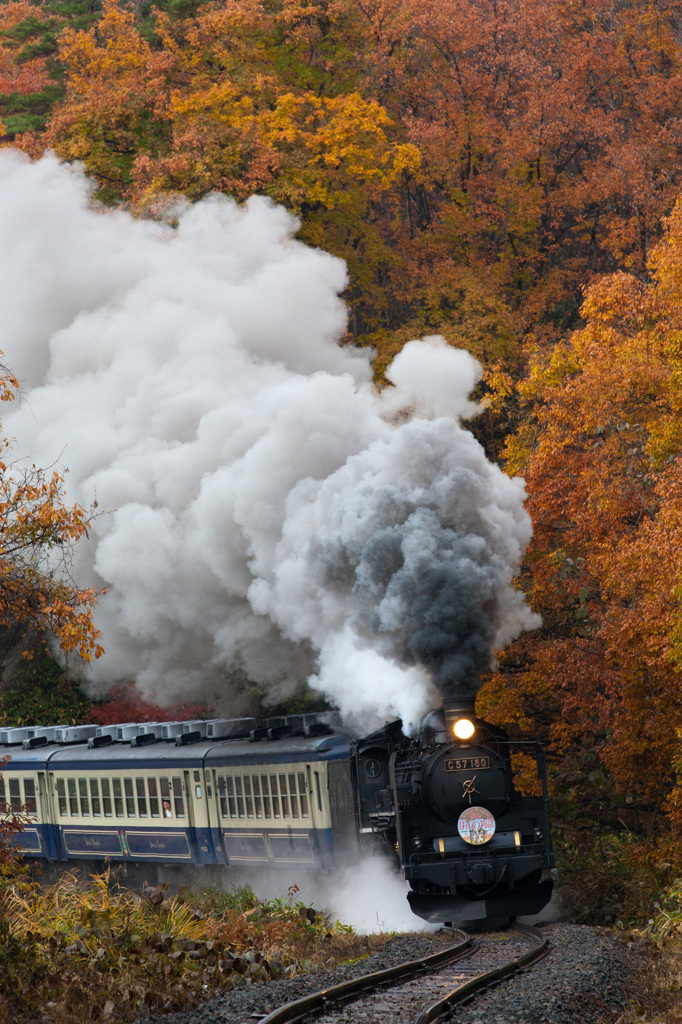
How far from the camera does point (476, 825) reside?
12.3 meters

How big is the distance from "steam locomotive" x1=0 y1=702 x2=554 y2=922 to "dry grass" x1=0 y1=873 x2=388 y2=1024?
3.41 feet

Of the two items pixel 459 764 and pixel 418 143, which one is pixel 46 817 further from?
pixel 418 143

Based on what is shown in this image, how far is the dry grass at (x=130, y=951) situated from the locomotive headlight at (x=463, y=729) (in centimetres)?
230

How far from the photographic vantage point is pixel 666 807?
14148 millimetres

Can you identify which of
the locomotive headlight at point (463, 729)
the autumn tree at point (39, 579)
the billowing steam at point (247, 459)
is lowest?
the locomotive headlight at point (463, 729)

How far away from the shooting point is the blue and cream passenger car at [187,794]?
14469 millimetres

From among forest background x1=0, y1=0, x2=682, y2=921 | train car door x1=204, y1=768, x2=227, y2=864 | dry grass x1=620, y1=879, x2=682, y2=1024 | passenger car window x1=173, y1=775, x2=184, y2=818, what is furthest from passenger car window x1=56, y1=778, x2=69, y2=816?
dry grass x1=620, y1=879, x2=682, y2=1024

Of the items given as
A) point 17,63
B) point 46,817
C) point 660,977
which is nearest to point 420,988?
point 660,977

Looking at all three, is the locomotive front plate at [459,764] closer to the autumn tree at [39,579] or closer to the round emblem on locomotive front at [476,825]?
the round emblem on locomotive front at [476,825]

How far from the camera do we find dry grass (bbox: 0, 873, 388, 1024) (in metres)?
7.84

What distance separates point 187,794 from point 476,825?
18.9ft

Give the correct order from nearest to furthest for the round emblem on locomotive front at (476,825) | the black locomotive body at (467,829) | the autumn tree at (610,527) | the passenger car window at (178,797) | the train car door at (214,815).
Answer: the black locomotive body at (467,829)
the round emblem on locomotive front at (476,825)
the autumn tree at (610,527)
the train car door at (214,815)
the passenger car window at (178,797)

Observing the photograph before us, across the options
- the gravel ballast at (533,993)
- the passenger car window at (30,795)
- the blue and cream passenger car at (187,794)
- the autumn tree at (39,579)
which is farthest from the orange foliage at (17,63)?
the gravel ballast at (533,993)

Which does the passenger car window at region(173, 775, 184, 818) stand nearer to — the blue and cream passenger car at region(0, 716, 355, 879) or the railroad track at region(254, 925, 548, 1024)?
the blue and cream passenger car at region(0, 716, 355, 879)
